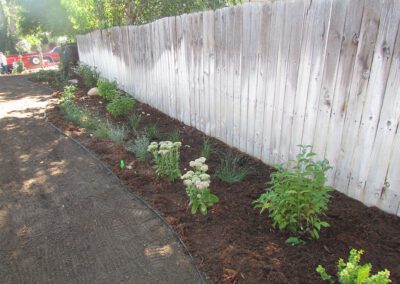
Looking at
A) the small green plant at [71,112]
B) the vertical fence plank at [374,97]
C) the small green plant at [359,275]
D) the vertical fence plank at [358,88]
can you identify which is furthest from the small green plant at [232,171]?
the small green plant at [71,112]

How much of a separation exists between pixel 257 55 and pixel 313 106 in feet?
3.17

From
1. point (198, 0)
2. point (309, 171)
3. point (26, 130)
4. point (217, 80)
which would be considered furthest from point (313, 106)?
point (198, 0)

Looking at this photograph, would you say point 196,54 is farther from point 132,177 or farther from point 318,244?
point 318,244

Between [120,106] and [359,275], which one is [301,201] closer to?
[359,275]

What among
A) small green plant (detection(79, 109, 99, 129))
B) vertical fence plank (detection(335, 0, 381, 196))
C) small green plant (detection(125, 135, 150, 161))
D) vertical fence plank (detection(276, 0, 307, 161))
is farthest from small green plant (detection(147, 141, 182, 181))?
small green plant (detection(79, 109, 99, 129))

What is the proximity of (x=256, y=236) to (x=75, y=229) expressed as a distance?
5.69ft

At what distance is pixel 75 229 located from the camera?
2848mm

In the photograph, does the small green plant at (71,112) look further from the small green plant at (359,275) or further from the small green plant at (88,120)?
the small green plant at (359,275)

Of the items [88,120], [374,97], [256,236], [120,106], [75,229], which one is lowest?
[75,229]

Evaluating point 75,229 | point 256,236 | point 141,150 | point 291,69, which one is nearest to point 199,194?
point 256,236

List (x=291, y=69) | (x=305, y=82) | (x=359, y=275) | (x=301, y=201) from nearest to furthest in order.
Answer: (x=359, y=275), (x=301, y=201), (x=305, y=82), (x=291, y=69)

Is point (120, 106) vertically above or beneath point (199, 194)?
above

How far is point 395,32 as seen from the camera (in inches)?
88.4

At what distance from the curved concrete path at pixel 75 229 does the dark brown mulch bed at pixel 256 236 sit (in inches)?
6.6
